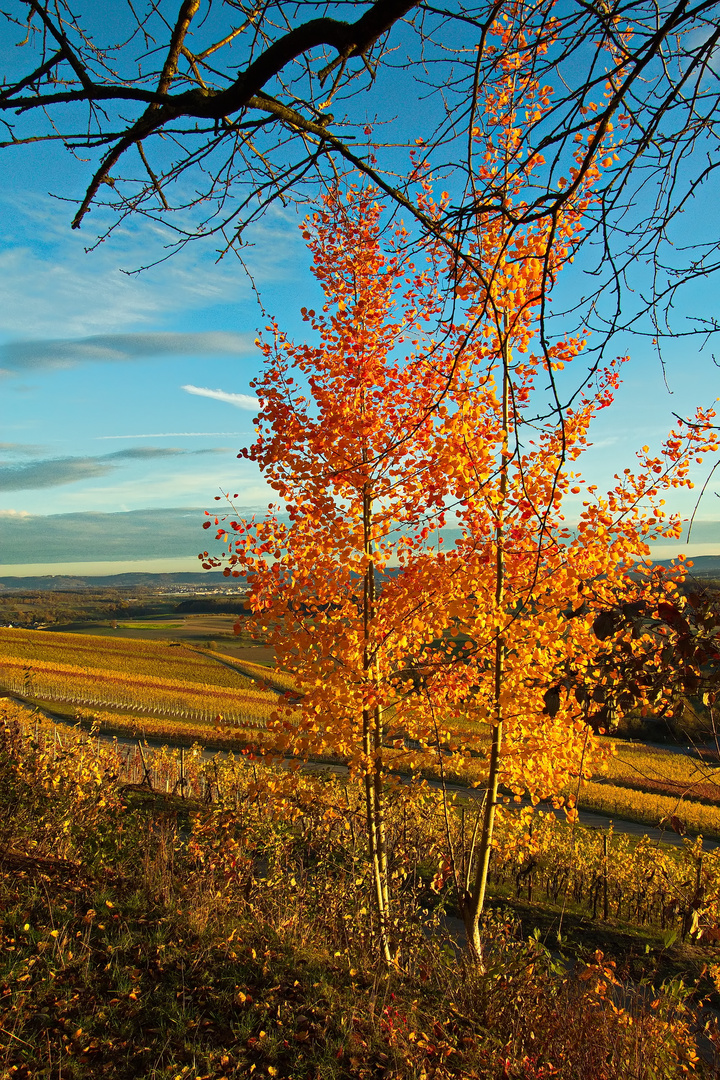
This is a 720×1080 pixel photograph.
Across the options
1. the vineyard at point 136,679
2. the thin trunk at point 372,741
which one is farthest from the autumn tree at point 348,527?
the vineyard at point 136,679

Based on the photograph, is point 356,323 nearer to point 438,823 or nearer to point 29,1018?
point 29,1018

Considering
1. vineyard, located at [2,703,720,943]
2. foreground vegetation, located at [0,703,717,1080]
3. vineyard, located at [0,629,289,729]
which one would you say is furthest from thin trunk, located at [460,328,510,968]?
vineyard, located at [0,629,289,729]

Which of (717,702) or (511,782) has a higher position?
(717,702)

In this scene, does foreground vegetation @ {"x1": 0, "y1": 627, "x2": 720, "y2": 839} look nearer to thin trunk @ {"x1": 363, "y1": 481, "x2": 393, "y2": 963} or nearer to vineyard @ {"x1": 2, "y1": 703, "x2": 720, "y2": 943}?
thin trunk @ {"x1": 363, "y1": 481, "x2": 393, "y2": 963}

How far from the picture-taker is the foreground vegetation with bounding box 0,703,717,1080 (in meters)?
3.54

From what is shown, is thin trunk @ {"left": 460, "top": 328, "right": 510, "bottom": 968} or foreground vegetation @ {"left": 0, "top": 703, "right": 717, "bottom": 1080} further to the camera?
thin trunk @ {"left": 460, "top": 328, "right": 510, "bottom": 968}

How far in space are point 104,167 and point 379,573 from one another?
417cm

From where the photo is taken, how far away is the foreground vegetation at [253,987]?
3537 mm

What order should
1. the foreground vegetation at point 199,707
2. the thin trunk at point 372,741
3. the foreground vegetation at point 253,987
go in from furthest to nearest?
the foreground vegetation at point 199,707 → the thin trunk at point 372,741 → the foreground vegetation at point 253,987

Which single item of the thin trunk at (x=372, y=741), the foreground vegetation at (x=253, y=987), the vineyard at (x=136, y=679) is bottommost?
the vineyard at (x=136, y=679)

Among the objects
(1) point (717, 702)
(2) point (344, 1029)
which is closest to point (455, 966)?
(2) point (344, 1029)

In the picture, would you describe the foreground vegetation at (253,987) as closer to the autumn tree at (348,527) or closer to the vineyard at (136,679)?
the autumn tree at (348,527)

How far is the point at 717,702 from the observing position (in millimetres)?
2799

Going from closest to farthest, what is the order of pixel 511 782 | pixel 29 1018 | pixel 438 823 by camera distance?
1. pixel 29 1018
2. pixel 511 782
3. pixel 438 823
